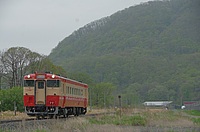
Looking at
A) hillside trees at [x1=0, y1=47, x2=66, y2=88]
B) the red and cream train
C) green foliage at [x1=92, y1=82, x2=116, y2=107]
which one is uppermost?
hillside trees at [x1=0, y1=47, x2=66, y2=88]

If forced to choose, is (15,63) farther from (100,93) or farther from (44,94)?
(44,94)

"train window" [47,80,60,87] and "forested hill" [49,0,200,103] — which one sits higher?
"forested hill" [49,0,200,103]

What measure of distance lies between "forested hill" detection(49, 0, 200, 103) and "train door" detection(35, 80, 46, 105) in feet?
157

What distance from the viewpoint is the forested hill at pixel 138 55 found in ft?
271

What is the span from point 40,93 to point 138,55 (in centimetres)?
7932

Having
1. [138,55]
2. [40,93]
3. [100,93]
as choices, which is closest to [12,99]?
[40,93]

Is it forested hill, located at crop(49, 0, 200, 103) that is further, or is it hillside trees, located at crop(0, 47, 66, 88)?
forested hill, located at crop(49, 0, 200, 103)

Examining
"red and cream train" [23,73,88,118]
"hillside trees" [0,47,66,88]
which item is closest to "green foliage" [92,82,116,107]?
"hillside trees" [0,47,66,88]

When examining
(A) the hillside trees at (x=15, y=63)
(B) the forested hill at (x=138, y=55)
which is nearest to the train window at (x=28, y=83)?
(A) the hillside trees at (x=15, y=63)

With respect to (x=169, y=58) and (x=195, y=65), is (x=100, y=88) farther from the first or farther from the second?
(x=169, y=58)

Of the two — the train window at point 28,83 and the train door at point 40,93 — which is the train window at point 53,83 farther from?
the train window at point 28,83

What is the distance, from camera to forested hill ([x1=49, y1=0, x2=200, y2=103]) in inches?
3253

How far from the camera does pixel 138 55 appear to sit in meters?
104

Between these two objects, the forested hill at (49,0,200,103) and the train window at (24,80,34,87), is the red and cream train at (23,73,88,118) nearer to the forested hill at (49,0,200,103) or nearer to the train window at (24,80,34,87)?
the train window at (24,80,34,87)
